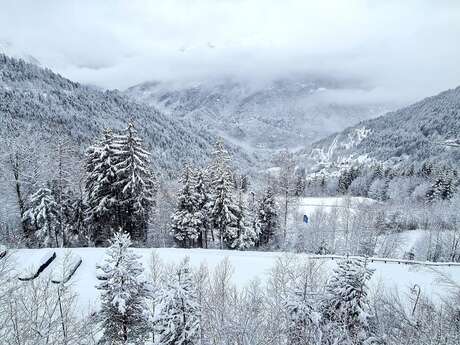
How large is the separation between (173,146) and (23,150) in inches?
5939

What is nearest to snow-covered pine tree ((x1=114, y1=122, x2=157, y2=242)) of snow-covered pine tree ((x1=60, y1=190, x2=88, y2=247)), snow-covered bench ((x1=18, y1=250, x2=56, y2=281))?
snow-covered bench ((x1=18, y1=250, x2=56, y2=281))

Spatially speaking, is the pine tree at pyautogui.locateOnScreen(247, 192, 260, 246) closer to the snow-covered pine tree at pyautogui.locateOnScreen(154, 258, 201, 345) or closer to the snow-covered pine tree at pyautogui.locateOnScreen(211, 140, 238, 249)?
the snow-covered pine tree at pyautogui.locateOnScreen(211, 140, 238, 249)

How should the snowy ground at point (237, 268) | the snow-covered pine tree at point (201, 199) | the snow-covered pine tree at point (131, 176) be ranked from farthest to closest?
the snow-covered pine tree at point (201, 199) → the snow-covered pine tree at point (131, 176) → the snowy ground at point (237, 268)

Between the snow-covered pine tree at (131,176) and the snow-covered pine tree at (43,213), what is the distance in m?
7.90

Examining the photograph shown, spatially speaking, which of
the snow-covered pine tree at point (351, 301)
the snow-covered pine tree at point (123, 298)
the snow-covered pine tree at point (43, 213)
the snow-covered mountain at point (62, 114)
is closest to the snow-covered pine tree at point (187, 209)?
the snow-covered pine tree at point (43, 213)

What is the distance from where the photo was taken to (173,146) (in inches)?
7116

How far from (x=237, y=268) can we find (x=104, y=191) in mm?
15073

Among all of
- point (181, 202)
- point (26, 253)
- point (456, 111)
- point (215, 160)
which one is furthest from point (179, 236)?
point (456, 111)

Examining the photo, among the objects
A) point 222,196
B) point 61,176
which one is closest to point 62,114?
point 61,176

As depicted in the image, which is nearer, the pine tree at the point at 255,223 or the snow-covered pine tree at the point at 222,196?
the snow-covered pine tree at the point at 222,196

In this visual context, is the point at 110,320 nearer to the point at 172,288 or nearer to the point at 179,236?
the point at 172,288

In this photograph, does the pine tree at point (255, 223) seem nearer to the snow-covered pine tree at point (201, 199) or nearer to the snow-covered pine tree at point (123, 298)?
the snow-covered pine tree at point (201, 199)

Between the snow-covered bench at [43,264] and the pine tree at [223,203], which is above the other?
the pine tree at [223,203]

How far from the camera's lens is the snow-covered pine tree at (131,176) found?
29.2m
